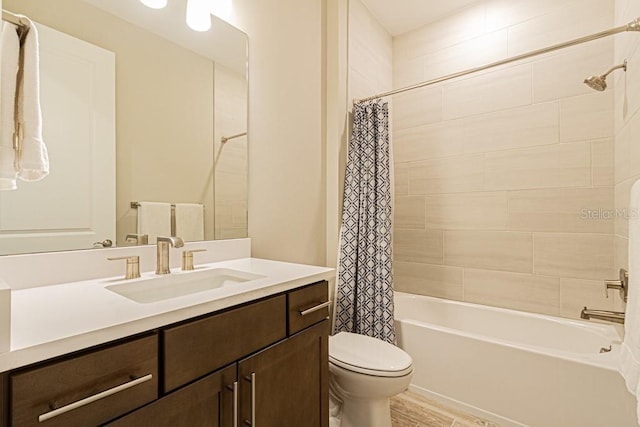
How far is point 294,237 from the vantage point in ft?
6.12

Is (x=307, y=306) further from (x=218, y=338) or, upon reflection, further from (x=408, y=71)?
(x=408, y=71)

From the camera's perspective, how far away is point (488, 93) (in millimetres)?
2314

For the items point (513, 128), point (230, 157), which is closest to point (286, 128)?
point (230, 157)

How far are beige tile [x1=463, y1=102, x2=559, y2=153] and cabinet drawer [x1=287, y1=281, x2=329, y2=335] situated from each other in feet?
5.91

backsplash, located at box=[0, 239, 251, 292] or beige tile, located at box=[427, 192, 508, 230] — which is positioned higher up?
beige tile, located at box=[427, 192, 508, 230]

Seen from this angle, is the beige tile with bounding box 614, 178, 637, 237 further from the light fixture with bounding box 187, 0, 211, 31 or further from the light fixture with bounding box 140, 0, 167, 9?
the light fixture with bounding box 140, 0, 167, 9

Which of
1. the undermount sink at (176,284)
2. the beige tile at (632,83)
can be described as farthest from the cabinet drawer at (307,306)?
the beige tile at (632,83)

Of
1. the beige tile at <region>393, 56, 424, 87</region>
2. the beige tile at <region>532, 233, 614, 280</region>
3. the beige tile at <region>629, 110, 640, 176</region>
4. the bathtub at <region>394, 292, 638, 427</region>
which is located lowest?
the bathtub at <region>394, 292, 638, 427</region>

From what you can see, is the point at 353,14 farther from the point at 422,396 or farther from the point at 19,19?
the point at 422,396

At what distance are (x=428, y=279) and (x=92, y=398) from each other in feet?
7.79

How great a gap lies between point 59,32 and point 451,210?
7.96 feet

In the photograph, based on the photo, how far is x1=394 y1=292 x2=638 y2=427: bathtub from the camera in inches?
56.0

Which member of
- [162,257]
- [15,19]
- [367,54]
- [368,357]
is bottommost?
[368,357]

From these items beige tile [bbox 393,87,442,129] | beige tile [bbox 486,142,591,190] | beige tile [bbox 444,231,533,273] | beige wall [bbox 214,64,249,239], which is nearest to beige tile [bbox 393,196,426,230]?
beige tile [bbox 444,231,533,273]
